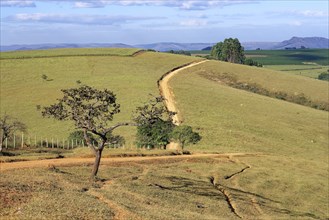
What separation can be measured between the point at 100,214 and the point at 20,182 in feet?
28.6

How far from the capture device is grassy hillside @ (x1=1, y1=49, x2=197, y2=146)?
78062 mm

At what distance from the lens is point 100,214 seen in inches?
988

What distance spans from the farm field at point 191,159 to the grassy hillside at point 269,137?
18 centimetres

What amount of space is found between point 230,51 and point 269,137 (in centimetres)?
12371

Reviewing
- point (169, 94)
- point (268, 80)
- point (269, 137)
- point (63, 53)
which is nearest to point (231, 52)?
point (268, 80)

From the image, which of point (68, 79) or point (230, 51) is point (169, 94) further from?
point (230, 51)

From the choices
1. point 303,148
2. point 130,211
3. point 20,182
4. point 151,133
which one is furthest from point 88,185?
point 303,148

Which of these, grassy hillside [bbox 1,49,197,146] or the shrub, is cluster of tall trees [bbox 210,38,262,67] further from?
the shrub

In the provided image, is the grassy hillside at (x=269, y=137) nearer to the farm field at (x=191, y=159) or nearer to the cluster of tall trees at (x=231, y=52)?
the farm field at (x=191, y=159)

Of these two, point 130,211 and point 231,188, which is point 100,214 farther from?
point 231,188

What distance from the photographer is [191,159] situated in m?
52.6

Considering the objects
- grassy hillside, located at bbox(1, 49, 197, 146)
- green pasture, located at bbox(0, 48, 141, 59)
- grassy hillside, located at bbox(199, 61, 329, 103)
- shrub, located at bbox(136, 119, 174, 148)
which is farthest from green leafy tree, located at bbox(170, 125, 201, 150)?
green pasture, located at bbox(0, 48, 141, 59)

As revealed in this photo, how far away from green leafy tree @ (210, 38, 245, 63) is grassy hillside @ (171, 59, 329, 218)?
72.8 metres

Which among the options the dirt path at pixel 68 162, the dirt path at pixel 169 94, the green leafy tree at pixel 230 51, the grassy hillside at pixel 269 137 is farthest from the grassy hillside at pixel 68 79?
the green leafy tree at pixel 230 51
